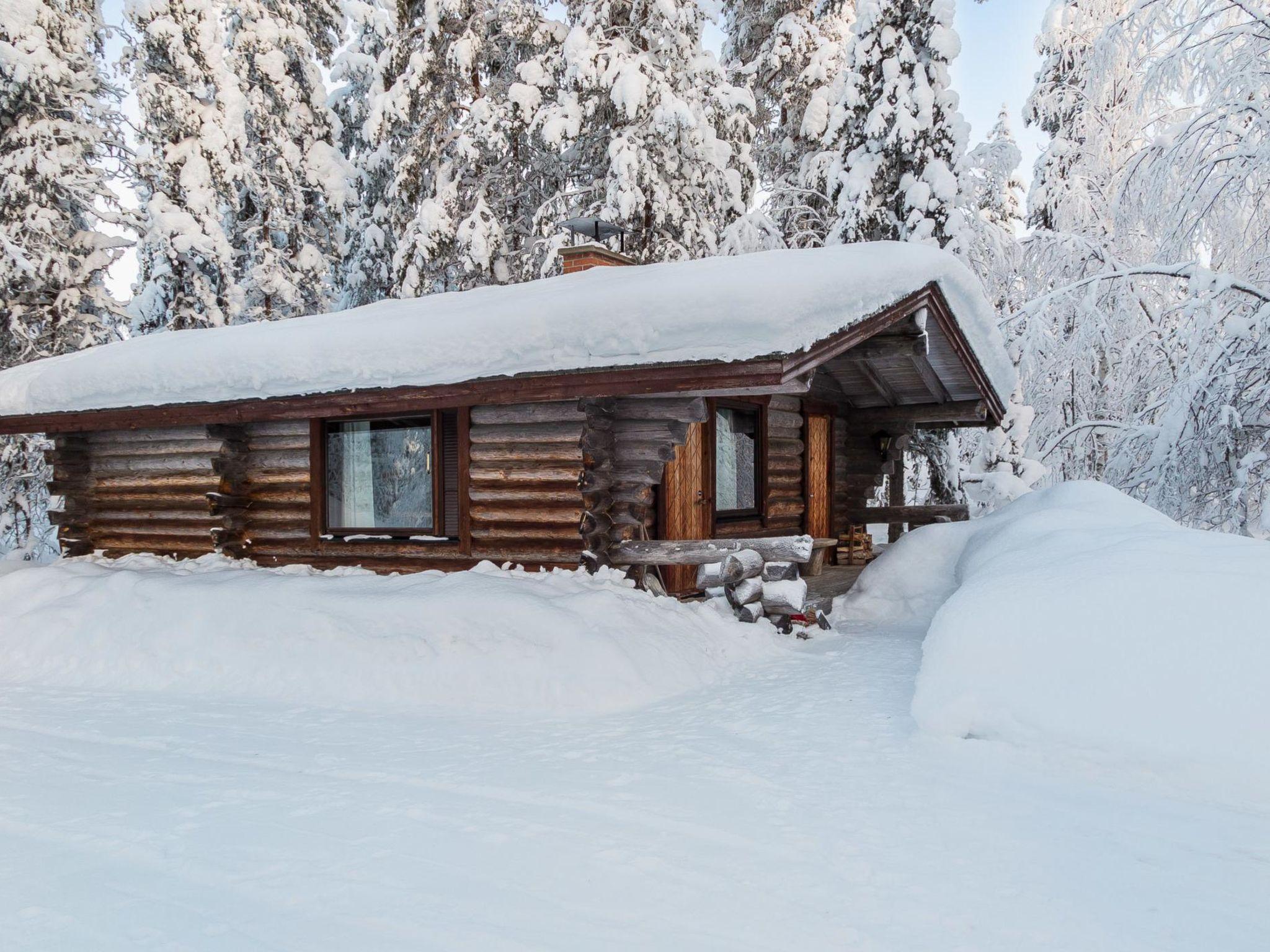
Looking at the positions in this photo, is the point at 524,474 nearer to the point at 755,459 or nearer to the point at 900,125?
the point at 755,459

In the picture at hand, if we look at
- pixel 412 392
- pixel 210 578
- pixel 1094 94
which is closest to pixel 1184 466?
pixel 1094 94

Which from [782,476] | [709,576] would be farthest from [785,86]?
[709,576]

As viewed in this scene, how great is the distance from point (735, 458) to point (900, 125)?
8135mm

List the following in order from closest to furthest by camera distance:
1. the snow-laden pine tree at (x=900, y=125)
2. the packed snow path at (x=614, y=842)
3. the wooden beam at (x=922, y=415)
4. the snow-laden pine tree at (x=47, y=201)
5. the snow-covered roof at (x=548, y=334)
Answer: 1. the packed snow path at (x=614, y=842)
2. the snow-covered roof at (x=548, y=334)
3. the wooden beam at (x=922, y=415)
4. the snow-laden pine tree at (x=900, y=125)
5. the snow-laden pine tree at (x=47, y=201)

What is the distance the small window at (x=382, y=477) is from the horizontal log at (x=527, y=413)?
2.40 ft

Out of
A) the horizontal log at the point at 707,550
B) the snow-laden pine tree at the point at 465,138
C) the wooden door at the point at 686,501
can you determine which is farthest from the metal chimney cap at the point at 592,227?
the snow-laden pine tree at the point at 465,138

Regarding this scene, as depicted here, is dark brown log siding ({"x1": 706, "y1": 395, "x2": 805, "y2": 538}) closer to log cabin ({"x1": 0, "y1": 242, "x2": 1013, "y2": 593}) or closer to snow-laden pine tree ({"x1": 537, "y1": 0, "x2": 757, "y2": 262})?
log cabin ({"x1": 0, "y1": 242, "x2": 1013, "y2": 593})

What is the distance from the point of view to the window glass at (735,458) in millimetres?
10516

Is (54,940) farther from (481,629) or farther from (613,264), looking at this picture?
(613,264)

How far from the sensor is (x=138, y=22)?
61.2ft

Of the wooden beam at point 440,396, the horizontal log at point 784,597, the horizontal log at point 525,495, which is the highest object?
the wooden beam at point 440,396

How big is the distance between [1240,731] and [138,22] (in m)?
22.7

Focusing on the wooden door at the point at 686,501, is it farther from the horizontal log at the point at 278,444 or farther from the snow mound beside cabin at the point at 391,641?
the horizontal log at the point at 278,444

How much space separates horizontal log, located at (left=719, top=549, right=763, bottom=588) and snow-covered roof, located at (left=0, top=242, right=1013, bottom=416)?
194 cm
